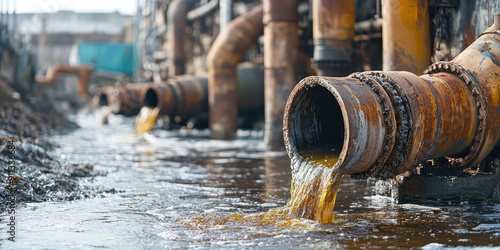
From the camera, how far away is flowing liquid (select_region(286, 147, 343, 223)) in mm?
4320

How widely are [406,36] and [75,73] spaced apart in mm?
27029

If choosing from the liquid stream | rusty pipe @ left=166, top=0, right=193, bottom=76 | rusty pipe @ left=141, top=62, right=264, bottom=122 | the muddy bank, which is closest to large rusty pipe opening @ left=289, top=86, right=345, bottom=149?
the liquid stream

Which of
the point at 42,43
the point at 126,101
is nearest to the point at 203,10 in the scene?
the point at 126,101

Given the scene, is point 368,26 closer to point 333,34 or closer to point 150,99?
point 333,34

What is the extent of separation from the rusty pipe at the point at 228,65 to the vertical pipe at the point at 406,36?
17.9 ft

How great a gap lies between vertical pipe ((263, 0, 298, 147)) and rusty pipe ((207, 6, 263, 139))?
120 cm

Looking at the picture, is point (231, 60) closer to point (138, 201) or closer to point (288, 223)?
point (138, 201)

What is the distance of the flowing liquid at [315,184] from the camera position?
4.32 meters

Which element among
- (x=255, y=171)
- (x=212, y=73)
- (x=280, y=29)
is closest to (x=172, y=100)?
(x=212, y=73)

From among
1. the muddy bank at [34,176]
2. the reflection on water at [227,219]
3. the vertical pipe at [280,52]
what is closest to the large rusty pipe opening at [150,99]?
the vertical pipe at [280,52]

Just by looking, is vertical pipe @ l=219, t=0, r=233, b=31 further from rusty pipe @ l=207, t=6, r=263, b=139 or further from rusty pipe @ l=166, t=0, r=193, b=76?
rusty pipe @ l=166, t=0, r=193, b=76

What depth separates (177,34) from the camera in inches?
694

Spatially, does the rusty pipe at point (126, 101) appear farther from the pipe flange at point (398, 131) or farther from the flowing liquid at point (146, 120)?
the pipe flange at point (398, 131)

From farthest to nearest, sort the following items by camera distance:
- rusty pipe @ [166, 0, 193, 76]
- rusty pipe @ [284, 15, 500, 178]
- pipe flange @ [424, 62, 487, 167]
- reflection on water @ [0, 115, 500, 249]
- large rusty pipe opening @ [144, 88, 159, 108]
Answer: rusty pipe @ [166, 0, 193, 76]
large rusty pipe opening @ [144, 88, 159, 108]
pipe flange @ [424, 62, 487, 167]
rusty pipe @ [284, 15, 500, 178]
reflection on water @ [0, 115, 500, 249]
